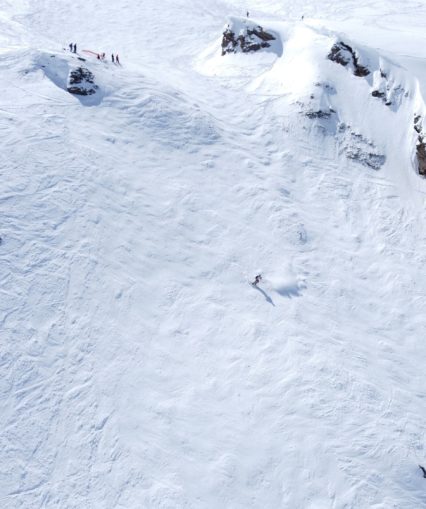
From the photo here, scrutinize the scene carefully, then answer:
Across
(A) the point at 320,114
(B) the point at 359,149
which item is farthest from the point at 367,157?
(A) the point at 320,114

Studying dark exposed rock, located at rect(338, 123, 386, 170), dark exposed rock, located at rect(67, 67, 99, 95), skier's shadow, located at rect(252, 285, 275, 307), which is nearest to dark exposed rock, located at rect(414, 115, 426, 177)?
dark exposed rock, located at rect(338, 123, 386, 170)

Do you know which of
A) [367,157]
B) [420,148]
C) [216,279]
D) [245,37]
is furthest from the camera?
[245,37]

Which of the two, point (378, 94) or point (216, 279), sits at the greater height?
point (378, 94)

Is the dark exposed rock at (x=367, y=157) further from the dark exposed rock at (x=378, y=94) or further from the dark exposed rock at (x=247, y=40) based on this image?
the dark exposed rock at (x=247, y=40)

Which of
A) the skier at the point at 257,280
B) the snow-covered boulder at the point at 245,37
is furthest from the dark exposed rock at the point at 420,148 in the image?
the snow-covered boulder at the point at 245,37

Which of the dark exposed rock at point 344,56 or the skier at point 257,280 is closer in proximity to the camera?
the skier at point 257,280

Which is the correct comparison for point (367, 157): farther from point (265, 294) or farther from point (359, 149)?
point (265, 294)

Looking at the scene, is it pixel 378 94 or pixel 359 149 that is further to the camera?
pixel 378 94

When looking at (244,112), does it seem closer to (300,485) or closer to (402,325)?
(402,325)
